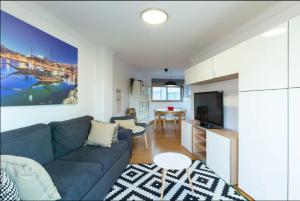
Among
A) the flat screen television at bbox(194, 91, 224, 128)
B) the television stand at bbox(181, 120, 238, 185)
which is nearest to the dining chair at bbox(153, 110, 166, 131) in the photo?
the flat screen television at bbox(194, 91, 224, 128)

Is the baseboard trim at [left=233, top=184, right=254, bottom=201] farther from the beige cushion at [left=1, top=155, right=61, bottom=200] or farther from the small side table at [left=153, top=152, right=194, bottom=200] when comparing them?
the beige cushion at [left=1, top=155, right=61, bottom=200]

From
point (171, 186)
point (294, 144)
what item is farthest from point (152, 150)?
point (294, 144)

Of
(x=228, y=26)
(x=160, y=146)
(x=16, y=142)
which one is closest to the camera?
(x=16, y=142)

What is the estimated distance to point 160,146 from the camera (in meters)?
3.19

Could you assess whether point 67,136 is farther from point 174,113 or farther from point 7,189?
point 174,113

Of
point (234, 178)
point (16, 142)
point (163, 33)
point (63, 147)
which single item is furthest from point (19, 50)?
point (234, 178)

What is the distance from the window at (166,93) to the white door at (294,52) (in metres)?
5.35

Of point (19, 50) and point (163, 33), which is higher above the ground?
point (163, 33)

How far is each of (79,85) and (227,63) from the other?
78.6 inches

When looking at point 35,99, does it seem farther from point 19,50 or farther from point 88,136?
point 88,136

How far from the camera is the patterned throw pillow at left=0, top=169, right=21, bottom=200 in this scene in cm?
81

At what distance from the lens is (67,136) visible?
5.51 feet

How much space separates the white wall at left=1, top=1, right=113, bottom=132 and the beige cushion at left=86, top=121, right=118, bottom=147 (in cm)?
41

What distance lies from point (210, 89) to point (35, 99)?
2496 mm
